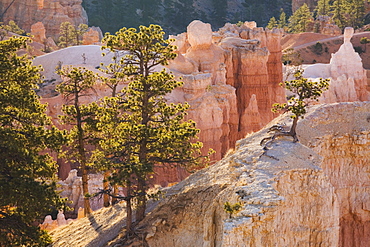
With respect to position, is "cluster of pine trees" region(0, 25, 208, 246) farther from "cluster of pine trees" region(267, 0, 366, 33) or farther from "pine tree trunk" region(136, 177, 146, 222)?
"cluster of pine trees" region(267, 0, 366, 33)

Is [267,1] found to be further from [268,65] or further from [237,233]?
[237,233]

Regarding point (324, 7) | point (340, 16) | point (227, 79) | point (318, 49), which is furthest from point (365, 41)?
point (227, 79)

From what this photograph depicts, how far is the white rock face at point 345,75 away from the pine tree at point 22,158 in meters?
31.8

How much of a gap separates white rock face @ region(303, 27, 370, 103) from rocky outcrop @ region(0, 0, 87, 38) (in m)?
38.3

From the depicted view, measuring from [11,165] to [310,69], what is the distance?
42.1 m

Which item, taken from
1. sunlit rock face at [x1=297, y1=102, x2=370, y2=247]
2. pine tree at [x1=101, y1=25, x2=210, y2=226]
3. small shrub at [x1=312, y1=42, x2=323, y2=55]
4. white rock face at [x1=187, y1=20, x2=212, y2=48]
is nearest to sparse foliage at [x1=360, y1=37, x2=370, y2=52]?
small shrub at [x1=312, y1=42, x2=323, y2=55]

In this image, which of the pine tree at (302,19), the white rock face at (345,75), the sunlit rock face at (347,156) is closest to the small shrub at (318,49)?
the pine tree at (302,19)

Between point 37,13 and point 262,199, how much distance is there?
71351 mm

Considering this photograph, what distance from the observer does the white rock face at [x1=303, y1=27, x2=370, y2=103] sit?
49094mm

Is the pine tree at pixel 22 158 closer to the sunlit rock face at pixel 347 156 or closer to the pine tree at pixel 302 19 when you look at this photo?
the sunlit rock face at pixel 347 156

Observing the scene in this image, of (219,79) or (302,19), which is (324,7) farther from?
(219,79)

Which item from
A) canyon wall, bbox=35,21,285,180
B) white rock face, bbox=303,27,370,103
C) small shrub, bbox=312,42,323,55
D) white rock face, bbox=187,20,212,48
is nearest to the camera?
canyon wall, bbox=35,21,285,180

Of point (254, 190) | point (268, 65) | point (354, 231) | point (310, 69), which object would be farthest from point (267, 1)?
point (254, 190)

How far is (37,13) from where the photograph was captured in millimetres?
80938
